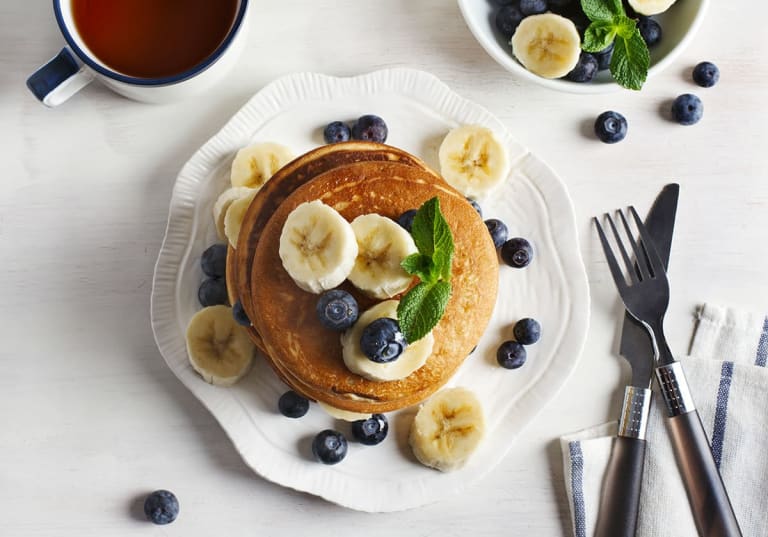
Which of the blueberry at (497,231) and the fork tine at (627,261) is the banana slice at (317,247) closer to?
the blueberry at (497,231)

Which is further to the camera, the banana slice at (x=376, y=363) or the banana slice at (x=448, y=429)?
the banana slice at (x=448, y=429)

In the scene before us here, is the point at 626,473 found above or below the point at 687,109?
below

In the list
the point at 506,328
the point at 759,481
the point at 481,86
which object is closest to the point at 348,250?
the point at 506,328

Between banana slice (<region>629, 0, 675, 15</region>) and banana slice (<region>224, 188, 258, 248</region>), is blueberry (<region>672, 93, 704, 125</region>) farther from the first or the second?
banana slice (<region>224, 188, 258, 248</region>)

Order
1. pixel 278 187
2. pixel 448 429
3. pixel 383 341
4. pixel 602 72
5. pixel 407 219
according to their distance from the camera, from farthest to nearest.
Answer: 1. pixel 602 72
2. pixel 448 429
3. pixel 278 187
4. pixel 407 219
5. pixel 383 341

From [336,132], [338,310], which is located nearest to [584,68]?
[336,132]

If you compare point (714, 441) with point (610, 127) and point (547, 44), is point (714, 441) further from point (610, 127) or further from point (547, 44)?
point (547, 44)

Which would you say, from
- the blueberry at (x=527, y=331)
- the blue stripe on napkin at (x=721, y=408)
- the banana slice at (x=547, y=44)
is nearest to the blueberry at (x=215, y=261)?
the blueberry at (x=527, y=331)
